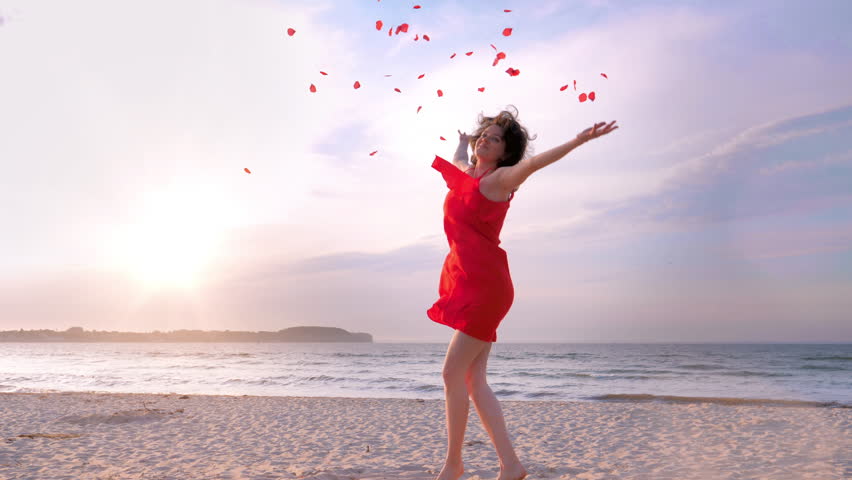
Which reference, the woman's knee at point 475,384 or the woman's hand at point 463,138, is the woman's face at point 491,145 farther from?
the woman's knee at point 475,384

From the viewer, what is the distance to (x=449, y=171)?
8.70 ft

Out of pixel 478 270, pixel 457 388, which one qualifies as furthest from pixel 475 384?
pixel 478 270

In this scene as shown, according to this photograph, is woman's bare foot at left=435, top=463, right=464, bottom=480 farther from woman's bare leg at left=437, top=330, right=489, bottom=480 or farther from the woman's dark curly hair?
the woman's dark curly hair

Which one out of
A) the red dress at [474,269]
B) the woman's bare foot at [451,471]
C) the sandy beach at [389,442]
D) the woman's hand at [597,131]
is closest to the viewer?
the woman's hand at [597,131]

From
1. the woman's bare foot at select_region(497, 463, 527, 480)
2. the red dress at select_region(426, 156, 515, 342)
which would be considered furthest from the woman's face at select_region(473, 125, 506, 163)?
the woman's bare foot at select_region(497, 463, 527, 480)

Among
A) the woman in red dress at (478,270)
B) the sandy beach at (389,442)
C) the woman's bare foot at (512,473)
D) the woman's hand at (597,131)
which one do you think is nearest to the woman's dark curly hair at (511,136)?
the woman in red dress at (478,270)

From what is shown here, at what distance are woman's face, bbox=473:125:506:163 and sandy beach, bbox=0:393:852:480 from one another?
98.4 inches

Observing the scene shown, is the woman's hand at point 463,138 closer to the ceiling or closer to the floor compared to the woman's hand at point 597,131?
closer to the ceiling

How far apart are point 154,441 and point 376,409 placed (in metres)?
4.58

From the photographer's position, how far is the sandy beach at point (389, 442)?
14.8ft

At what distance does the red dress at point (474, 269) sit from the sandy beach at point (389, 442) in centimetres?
201

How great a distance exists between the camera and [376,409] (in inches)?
398

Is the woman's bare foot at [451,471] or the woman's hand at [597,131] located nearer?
the woman's hand at [597,131]

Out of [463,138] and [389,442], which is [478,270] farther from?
[389,442]
